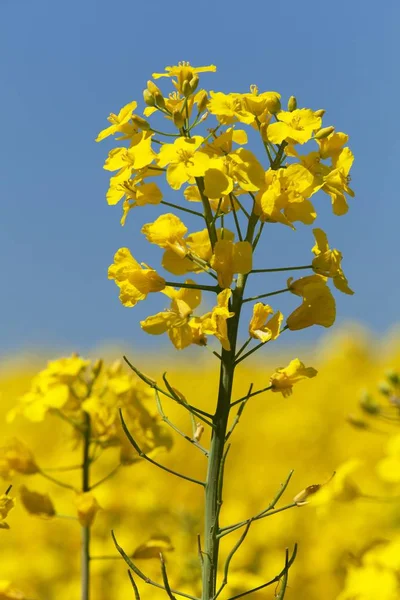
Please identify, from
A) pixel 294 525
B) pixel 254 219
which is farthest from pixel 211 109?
pixel 294 525

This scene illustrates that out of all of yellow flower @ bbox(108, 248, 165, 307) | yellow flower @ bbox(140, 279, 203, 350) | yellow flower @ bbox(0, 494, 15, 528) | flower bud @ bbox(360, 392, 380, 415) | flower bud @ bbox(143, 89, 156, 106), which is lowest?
yellow flower @ bbox(0, 494, 15, 528)

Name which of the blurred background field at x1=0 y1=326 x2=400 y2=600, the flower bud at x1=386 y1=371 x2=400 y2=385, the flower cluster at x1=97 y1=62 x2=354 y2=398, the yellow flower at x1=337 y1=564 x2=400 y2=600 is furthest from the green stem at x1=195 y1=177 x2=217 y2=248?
the yellow flower at x1=337 y1=564 x2=400 y2=600

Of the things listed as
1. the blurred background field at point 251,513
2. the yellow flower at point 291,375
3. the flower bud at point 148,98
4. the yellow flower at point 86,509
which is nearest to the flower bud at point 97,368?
the blurred background field at point 251,513

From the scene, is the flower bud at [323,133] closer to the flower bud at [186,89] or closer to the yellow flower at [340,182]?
the yellow flower at [340,182]

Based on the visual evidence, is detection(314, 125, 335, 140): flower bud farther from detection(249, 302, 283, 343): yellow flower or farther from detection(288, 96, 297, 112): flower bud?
detection(249, 302, 283, 343): yellow flower

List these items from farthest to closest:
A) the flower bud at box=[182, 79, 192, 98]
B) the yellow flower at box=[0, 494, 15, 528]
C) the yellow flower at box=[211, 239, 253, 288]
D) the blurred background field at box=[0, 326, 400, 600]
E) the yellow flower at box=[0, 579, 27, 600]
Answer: the blurred background field at box=[0, 326, 400, 600] < the yellow flower at box=[0, 579, 27, 600] < the flower bud at box=[182, 79, 192, 98] < the yellow flower at box=[211, 239, 253, 288] < the yellow flower at box=[0, 494, 15, 528]

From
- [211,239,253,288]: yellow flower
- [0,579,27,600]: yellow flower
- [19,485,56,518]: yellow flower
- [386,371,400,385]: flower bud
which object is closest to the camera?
[211,239,253,288]: yellow flower
